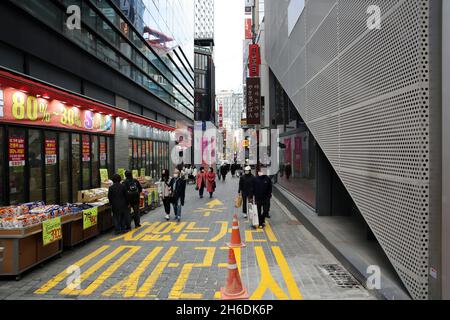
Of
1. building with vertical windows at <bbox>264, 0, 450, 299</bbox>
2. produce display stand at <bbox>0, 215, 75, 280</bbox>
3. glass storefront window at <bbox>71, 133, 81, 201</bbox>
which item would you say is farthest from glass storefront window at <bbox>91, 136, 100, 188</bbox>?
building with vertical windows at <bbox>264, 0, 450, 299</bbox>

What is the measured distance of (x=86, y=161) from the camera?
47.0ft

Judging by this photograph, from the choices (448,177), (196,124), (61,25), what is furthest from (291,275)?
(196,124)

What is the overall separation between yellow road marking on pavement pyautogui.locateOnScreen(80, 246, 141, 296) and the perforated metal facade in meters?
4.91

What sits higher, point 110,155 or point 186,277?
point 110,155

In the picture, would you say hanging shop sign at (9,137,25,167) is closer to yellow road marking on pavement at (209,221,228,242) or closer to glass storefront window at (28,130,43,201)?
glass storefront window at (28,130,43,201)

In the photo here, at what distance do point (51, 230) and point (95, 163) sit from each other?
8.70m

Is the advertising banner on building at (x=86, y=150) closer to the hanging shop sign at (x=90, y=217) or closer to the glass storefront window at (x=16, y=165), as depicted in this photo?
the glass storefront window at (x=16, y=165)

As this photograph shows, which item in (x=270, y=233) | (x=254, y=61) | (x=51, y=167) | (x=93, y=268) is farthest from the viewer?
(x=254, y=61)

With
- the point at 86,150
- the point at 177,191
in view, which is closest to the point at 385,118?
the point at 177,191

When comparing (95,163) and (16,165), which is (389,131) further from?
(95,163)

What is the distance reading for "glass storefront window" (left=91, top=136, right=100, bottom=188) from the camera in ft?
49.4

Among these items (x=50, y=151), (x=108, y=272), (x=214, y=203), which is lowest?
(x=214, y=203)

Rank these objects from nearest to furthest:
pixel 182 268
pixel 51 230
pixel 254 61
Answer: pixel 182 268 < pixel 51 230 < pixel 254 61

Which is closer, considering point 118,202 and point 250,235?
point 250,235
